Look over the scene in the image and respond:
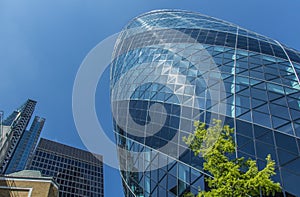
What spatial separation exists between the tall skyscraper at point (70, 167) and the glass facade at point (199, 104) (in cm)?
8446

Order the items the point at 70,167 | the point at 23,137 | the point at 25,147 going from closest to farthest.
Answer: the point at 70,167 < the point at 25,147 < the point at 23,137

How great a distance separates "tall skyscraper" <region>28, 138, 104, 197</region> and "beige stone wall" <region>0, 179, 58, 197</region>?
3522 inches

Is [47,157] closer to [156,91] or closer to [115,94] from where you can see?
[115,94]

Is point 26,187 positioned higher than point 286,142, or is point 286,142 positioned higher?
point 286,142

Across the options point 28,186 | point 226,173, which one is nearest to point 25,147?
point 28,186

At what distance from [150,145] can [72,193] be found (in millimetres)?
95034

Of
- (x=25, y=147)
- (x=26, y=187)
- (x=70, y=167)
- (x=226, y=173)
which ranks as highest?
(x=226, y=173)

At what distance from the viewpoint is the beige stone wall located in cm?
2069

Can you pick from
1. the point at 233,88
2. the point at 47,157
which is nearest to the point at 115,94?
the point at 233,88

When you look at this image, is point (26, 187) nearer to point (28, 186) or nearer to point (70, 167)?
point (28, 186)

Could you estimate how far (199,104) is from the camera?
74.8 feet

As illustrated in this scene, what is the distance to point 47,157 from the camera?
121375mm

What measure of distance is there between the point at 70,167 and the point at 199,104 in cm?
11060

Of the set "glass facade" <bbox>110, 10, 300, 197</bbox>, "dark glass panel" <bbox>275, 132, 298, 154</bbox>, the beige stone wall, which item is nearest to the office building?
the beige stone wall
